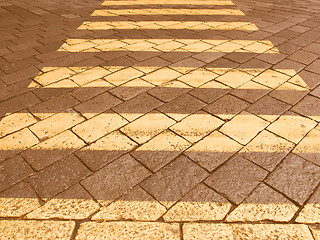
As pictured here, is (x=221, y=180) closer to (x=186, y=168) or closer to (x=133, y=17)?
(x=186, y=168)

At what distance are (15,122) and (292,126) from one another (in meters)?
2.84

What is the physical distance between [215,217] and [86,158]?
119cm

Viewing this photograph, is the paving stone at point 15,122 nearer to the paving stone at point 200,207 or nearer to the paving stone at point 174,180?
the paving stone at point 174,180

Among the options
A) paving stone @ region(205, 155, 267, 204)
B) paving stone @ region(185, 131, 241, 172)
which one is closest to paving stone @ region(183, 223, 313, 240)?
paving stone @ region(205, 155, 267, 204)

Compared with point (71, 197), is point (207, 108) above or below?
above

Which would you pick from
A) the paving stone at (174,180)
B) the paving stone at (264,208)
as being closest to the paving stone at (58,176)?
the paving stone at (174,180)

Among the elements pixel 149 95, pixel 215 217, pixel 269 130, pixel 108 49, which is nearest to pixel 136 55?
pixel 108 49

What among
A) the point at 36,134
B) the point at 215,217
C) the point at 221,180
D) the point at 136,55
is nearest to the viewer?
the point at 215,217

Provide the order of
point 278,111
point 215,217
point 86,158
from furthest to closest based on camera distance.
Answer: point 278,111 → point 86,158 → point 215,217

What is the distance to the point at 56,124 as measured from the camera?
2.72 m

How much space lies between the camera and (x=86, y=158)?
7.58 ft

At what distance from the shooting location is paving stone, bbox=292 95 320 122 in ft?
9.16

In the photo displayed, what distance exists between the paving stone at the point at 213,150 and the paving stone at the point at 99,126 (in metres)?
0.81

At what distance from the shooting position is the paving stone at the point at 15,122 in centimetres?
264
